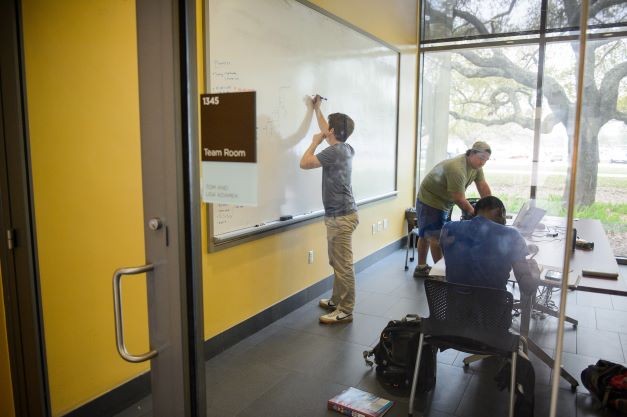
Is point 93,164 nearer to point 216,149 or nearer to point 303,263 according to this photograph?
point 216,149

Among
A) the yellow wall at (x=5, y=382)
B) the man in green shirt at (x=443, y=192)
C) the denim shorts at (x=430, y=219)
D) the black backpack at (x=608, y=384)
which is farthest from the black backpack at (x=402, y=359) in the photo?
the yellow wall at (x=5, y=382)

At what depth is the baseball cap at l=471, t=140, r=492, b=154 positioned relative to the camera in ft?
7.16

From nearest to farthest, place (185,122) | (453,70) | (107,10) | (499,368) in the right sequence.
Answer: (185,122) < (107,10) < (499,368) < (453,70)

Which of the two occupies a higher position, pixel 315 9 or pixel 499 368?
pixel 315 9

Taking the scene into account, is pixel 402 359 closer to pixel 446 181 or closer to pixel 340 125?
pixel 446 181

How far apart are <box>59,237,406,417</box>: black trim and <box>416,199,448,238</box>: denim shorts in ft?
2.47

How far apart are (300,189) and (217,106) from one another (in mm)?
2112

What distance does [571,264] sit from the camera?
1152 mm

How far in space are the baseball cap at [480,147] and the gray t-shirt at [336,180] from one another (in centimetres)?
106

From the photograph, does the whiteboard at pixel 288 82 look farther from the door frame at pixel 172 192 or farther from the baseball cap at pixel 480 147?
the baseball cap at pixel 480 147

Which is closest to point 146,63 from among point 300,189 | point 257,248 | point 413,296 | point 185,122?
point 185,122

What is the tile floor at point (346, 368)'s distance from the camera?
7.47ft

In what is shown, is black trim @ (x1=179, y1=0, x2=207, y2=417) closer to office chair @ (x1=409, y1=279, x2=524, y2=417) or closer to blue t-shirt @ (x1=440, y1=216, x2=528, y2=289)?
office chair @ (x1=409, y1=279, x2=524, y2=417)

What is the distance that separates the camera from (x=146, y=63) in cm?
129
